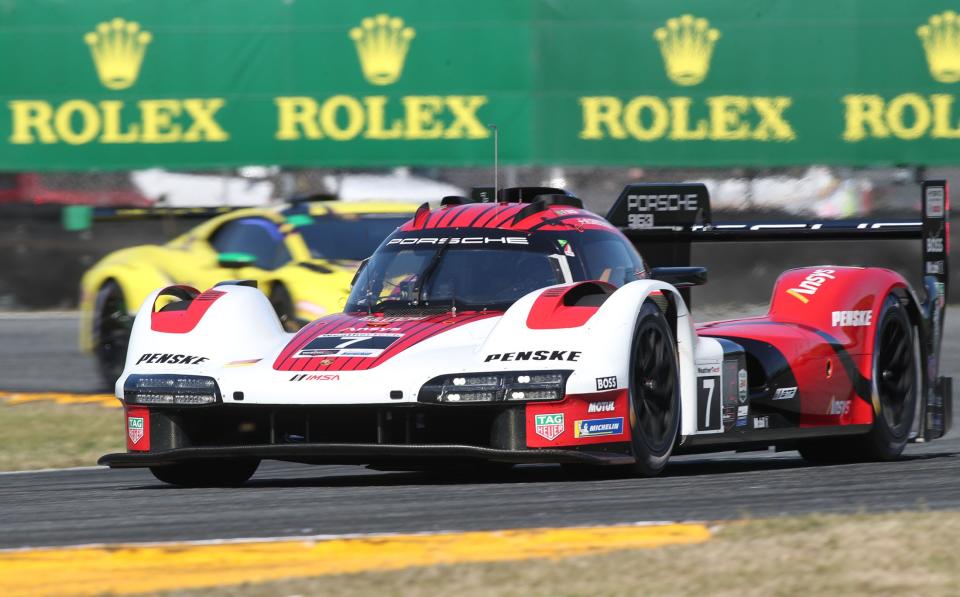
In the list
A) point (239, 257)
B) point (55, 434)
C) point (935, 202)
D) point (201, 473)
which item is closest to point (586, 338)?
point (201, 473)

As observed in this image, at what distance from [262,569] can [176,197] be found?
12881 millimetres

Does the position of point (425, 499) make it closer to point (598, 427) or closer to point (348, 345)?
point (598, 427)

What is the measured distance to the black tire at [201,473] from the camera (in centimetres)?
802

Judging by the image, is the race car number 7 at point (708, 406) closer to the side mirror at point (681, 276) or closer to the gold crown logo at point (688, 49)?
the side mirror at point (681, 276)

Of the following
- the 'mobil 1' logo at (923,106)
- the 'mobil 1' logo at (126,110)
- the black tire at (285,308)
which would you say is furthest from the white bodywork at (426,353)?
the 'mobil 1' logo at (126,110)

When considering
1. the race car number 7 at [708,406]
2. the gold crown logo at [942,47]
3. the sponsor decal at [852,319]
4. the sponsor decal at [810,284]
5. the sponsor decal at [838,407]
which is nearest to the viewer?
the race car number 7 at [708,406]

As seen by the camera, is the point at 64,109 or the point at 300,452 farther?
the point at 64,109

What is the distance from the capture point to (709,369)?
805 cm

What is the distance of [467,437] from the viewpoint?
7324mm

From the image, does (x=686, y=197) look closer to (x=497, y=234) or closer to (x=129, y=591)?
(x=497, y=234)

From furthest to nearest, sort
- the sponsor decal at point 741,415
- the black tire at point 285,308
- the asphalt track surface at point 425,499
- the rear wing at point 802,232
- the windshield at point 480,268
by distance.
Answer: the black tire at point 285,308 → the rear wing at point 802,232 → the sponsor decal at point 741,415 → the windshield at point 480,268 → the asphalt track surface at point 425,499

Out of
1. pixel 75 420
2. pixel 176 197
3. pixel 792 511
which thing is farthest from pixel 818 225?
pixel 176 197

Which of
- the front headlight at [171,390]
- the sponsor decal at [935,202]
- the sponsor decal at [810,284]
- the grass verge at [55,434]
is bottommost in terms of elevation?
the grass verge at [55,434]

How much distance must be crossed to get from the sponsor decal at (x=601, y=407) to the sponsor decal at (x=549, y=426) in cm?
13
